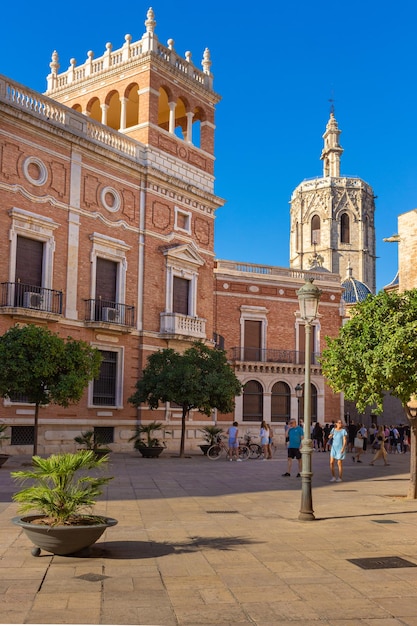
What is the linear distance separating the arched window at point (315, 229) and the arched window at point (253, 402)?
1536 inches

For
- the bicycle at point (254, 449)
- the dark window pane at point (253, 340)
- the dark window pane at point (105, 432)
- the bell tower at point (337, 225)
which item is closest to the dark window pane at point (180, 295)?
the dark window pane at point (105, 432)

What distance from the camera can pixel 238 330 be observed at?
4191 centimetres

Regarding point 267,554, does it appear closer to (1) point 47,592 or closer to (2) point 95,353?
(1) point 47,592

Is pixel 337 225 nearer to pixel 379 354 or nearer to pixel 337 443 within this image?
pixel 337 443

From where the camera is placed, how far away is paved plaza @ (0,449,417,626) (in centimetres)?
580

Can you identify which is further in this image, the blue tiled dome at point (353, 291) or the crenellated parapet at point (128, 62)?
the blue tiled dome at point (353, 291)

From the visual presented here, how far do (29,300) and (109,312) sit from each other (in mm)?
4168

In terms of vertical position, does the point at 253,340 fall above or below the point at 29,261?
below

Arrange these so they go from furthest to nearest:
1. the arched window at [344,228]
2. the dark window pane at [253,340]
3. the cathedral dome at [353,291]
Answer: the arched window at [344,228]
the cathedral dome at [353,291]
the dark window pane at [253,340]

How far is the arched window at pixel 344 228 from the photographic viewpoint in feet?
252

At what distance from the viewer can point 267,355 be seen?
139 feet

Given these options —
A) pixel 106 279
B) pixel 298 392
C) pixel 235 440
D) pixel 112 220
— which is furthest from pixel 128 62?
pixel 298 392

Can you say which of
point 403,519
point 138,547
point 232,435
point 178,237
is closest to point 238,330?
point 178,237

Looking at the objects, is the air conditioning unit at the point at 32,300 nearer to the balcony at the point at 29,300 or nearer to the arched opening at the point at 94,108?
the balcony at the point at 29,300
